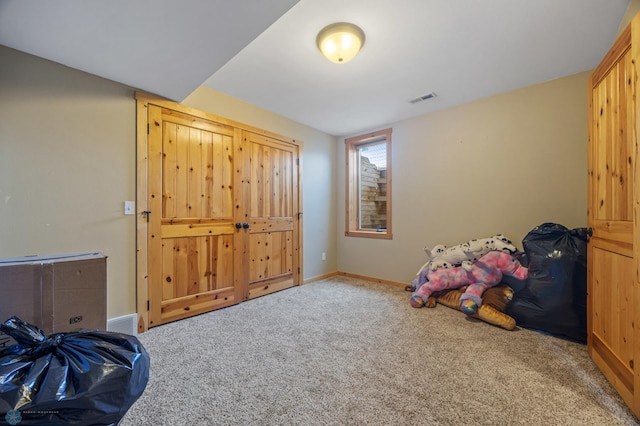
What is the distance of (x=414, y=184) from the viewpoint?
362cm

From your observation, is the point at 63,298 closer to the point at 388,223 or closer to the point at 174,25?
the point at 174,25

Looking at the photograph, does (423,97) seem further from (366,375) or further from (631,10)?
(366,375)

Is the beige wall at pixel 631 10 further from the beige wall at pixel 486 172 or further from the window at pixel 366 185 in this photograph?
the window at pixel 366 185

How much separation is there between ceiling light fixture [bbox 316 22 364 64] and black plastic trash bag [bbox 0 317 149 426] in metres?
2.19

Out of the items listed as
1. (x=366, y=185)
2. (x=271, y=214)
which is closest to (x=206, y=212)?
(x=271, y=214)

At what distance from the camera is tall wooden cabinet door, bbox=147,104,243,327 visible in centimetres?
245

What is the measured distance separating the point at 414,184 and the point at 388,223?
2.22 ft

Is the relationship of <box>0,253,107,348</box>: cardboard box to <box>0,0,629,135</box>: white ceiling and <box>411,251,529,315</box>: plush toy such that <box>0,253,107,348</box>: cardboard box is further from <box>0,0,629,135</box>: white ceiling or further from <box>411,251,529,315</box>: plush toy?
<box>411,251,529,315</box>: plush toy

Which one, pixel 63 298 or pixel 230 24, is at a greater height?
pixel 230 24

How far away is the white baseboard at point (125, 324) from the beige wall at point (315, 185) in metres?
2.17

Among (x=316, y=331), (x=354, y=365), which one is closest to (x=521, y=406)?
(x=354, y=365)

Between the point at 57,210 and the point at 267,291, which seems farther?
the point at 267,291

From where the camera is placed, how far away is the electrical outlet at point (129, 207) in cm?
229

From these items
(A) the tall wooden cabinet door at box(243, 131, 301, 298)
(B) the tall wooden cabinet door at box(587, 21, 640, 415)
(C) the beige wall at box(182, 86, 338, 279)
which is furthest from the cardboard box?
(B) the tall wooden cabinet door at box(587, 21, 640, 415)
